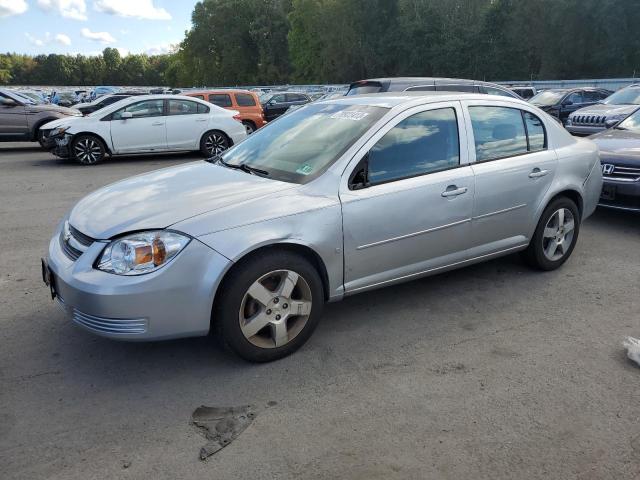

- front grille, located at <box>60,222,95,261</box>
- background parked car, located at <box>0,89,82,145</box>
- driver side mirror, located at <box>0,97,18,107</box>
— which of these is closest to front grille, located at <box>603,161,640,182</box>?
front grille, located at <box>60,222,95,261</box>

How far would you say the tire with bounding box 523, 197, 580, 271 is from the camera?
480 cm

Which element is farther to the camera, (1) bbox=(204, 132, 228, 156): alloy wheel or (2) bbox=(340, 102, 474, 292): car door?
(1) bbox=(204, 132, 228, 156): alloy wheel

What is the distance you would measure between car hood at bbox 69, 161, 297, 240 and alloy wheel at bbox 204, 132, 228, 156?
8.99 metres

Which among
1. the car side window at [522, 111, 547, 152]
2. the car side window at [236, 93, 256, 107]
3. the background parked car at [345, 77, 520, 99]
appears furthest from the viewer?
the car side window at [236, 93, 256, 107]

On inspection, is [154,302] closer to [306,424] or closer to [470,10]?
[306,424]

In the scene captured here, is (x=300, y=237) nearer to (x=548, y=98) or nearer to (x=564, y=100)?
(x=564, y=100)

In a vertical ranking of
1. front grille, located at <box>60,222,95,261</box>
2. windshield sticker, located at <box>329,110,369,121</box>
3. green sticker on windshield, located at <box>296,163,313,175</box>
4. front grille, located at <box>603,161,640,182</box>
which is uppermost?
windshield sticker, located at <box>329,110,369,121</box>

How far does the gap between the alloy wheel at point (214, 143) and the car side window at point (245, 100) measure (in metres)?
3.76

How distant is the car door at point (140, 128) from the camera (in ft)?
39.3

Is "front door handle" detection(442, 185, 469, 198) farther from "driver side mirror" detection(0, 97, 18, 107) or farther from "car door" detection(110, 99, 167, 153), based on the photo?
"driver side mirror" detection(0, 97, 18, 107)

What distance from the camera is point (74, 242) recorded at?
3.39 m

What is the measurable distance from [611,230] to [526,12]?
49.0 metres

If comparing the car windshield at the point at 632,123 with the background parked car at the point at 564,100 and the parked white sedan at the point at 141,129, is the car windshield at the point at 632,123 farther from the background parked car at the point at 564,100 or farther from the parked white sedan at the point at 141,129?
the background parked car at the point at 564,100

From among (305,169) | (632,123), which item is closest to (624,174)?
(632,123)
